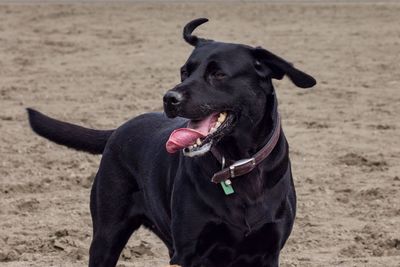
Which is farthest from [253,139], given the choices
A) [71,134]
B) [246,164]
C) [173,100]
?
[71,134]

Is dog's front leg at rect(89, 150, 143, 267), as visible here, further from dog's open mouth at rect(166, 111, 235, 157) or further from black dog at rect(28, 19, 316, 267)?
dog's open mouth at rect(166, 111, 235, 157)

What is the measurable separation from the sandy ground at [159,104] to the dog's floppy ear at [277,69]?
1.68 m

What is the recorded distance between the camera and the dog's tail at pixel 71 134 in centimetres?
600

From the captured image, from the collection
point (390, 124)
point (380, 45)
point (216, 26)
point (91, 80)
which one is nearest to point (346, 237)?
point (390, 124)

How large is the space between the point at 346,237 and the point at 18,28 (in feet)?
27.1

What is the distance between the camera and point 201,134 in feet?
15.6

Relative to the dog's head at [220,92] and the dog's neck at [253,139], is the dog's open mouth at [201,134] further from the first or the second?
the dog's neck at [253,139]

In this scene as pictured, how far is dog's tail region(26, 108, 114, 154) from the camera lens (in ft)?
19.7

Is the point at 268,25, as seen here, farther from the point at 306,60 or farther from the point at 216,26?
the point at 306,60

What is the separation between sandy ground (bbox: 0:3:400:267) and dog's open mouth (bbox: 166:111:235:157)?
1.73m

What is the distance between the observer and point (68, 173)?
27.2 feet

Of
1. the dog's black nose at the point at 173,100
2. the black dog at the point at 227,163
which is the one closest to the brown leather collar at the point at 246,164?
the black dog at the point at 227,163

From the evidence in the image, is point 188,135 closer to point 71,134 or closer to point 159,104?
Answer: point 71,134

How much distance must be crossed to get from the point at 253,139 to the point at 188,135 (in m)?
0.36
